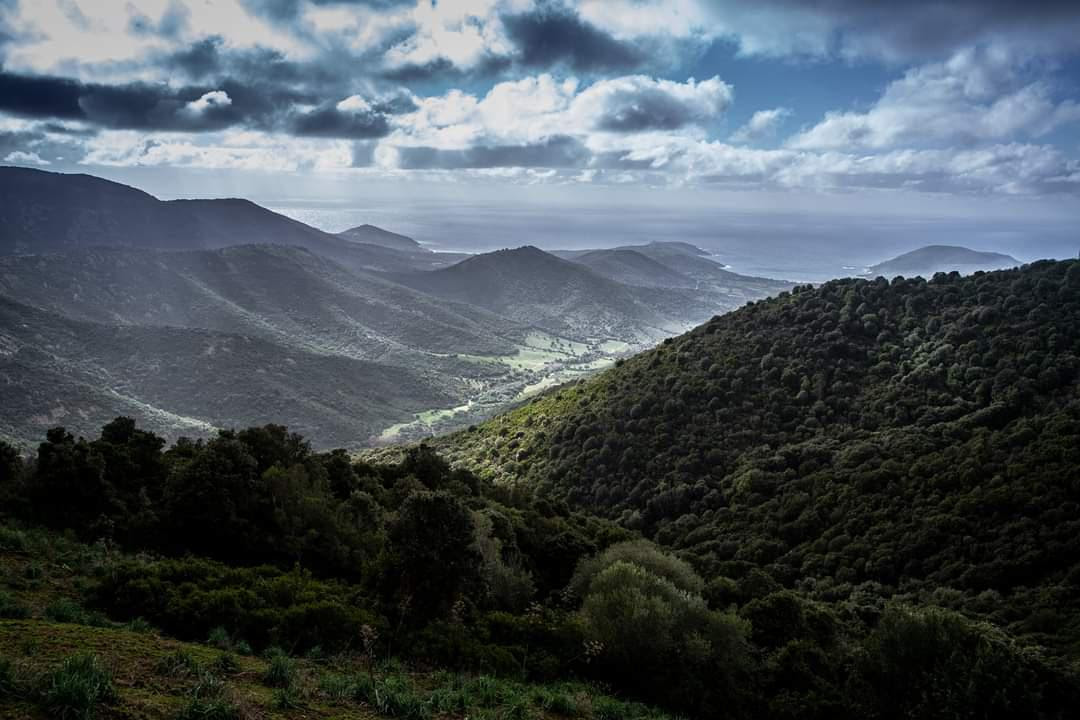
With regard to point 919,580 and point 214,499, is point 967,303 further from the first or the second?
point 214,499

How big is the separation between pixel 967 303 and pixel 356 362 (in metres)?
125

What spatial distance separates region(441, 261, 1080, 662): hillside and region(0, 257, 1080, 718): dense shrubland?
179 millimetres

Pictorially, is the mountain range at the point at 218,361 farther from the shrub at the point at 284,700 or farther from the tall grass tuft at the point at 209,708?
the tall grass tuft at the point at 209,708

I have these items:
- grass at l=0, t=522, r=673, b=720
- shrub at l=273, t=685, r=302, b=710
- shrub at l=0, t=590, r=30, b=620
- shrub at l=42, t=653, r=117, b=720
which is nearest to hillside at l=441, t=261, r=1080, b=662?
grass at l=0, t=522, r=673, b=720

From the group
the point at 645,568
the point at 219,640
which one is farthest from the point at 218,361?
the point at 219,640

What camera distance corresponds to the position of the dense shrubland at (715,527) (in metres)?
14.4

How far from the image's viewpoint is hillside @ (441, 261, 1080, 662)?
27031 millimetres

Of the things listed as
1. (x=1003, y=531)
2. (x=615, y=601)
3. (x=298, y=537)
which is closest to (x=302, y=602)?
(x=298, y=537)

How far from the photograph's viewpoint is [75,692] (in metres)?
6.14

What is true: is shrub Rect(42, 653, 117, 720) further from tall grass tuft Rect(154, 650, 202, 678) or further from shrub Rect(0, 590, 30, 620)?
shrub Rect(0, 590, 30, 620)

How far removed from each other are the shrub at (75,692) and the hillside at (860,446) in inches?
851

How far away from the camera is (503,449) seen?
2253 inches

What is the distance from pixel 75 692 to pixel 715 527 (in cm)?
3430

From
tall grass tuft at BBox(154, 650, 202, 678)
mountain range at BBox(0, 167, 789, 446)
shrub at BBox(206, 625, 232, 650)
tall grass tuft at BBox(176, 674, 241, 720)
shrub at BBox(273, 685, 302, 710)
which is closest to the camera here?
tall grass tuft at BBox(176, 674, 241, 720)
